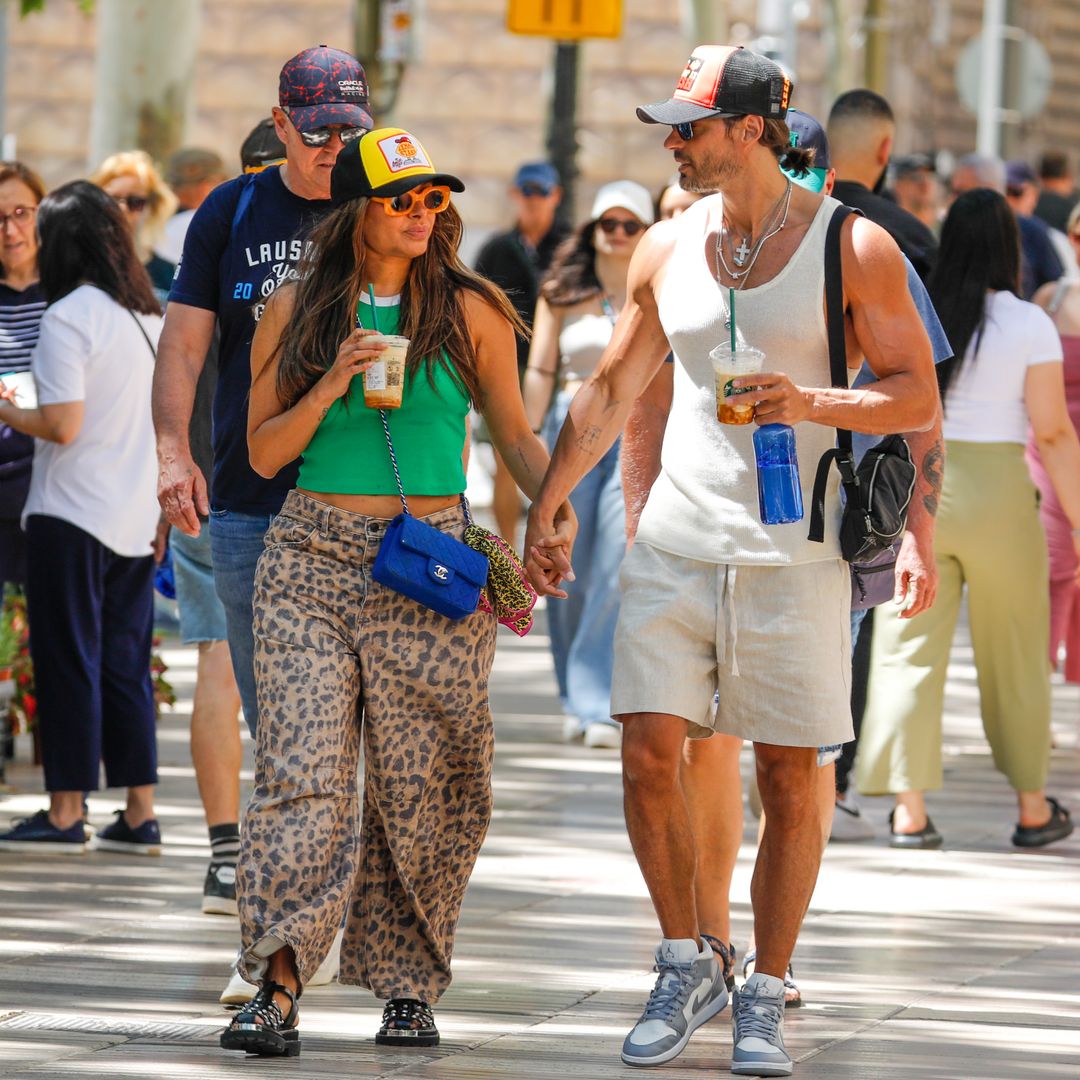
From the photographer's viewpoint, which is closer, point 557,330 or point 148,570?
point 148,570

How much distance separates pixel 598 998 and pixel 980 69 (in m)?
18.4

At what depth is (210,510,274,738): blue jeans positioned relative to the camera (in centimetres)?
611

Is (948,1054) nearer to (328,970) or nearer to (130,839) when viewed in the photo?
(328,970)

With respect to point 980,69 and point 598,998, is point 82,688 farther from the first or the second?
point 980,69

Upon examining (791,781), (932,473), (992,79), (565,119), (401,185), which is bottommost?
(791,781)

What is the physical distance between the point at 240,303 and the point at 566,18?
8757 millimetres

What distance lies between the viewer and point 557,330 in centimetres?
1041

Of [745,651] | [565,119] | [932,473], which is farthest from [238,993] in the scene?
[565,119]

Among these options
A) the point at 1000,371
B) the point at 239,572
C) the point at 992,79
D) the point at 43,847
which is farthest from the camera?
the point at 992,79

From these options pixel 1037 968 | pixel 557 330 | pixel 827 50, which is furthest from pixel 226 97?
pixel 1037 968

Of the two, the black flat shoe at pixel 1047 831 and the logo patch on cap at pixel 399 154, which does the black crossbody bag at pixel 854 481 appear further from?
the black flat shoe at pixel 1047 831

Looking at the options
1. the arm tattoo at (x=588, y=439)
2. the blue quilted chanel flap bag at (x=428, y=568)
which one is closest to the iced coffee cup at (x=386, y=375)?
the blue quilted chanel flap bag at (x=428, y=568)

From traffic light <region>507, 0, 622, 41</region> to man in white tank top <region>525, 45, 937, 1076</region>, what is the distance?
356 inches

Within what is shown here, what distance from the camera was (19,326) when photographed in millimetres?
8547
